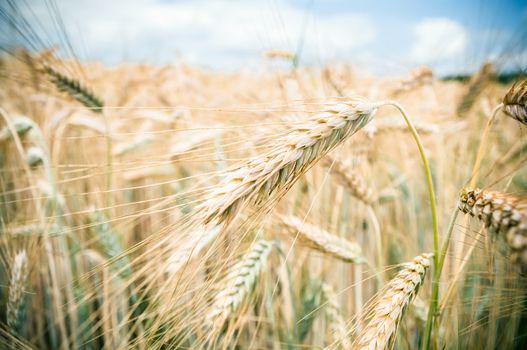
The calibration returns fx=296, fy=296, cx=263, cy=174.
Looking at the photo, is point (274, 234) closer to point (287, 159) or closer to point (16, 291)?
point (287, 159)

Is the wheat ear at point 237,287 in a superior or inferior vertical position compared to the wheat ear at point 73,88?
inferior

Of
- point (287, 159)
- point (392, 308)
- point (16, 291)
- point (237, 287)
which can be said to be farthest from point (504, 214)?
point (16, 291)

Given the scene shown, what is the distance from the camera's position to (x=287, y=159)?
0.63m

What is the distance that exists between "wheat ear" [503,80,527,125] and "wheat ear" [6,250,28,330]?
4.94ft

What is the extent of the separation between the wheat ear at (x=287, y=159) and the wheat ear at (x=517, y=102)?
311mm

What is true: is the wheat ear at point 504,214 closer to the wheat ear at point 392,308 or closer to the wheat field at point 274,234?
the wheat field at point 274,234

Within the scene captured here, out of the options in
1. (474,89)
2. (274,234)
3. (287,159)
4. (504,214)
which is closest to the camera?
(504,214)

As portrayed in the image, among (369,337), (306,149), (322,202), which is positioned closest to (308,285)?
(322,202)

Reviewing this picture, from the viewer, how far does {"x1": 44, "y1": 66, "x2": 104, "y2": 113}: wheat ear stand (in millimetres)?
1292

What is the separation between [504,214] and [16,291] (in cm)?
142

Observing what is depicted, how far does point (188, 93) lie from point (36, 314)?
290cm

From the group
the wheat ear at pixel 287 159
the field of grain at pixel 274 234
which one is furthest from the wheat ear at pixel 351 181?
the wheat ear at pixel 287 159

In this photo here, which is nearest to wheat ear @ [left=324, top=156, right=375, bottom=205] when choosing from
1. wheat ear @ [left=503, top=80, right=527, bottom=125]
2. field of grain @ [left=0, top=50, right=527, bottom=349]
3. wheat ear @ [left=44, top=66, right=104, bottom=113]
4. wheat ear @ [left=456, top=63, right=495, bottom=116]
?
field of grain @ [left=0, top=50, right=527, bottom=349]

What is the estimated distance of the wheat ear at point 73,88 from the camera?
4.24ft
